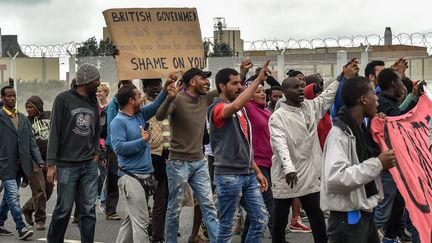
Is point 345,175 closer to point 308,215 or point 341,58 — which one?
point 308,215

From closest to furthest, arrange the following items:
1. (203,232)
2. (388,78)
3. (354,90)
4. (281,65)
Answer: (354,90), (388,78), (203,232), (281,65)

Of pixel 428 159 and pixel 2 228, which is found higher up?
pixel 428 159

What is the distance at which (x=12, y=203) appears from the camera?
9.95 meters

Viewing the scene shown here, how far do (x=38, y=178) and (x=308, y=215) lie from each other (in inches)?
167

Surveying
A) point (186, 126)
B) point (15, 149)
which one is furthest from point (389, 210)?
point (15, 149)

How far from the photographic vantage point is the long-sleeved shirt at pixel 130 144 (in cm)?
774

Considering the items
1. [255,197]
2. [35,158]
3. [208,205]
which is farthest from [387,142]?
[35,158]

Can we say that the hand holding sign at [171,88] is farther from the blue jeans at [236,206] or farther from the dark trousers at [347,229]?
the dark trousers at [347,229]

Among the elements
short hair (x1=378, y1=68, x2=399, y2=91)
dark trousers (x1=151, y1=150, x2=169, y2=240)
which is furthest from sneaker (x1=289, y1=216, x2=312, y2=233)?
short hair (x1=378, y1=68, x2=399, y2=91)

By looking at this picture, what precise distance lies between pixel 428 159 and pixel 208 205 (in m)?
2.49

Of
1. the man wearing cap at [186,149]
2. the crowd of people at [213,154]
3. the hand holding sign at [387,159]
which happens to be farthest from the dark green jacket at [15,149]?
the hand holding sign at [387,159]

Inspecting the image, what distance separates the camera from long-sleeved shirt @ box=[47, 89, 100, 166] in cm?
803

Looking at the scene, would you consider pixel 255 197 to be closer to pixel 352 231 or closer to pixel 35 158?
pixel 352 231

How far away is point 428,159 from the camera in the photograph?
6355 millimetres
